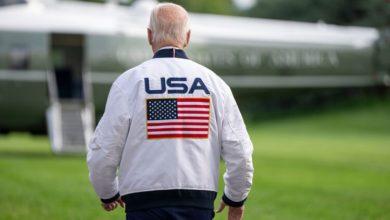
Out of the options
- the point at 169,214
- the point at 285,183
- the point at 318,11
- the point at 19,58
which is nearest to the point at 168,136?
the point at 169,214

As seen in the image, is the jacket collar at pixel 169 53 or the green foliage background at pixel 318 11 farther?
the green foliage background at pixel 318 11

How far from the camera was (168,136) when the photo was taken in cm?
455

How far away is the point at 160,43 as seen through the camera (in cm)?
468

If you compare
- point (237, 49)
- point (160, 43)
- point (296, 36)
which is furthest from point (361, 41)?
point (160, 43)

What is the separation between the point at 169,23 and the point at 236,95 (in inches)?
1109

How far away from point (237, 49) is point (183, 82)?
26.4 metres

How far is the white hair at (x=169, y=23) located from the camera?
4.62 meters

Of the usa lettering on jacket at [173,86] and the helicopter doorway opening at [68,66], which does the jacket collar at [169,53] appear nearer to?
the usa lettering on jacket at [173,86]

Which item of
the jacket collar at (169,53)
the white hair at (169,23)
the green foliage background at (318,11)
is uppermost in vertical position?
the white hair at (169,23)

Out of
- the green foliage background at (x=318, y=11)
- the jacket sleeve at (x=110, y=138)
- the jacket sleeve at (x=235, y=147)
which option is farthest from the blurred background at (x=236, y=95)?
the green foliage background at (x=318, y=11)

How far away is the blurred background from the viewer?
525 inches

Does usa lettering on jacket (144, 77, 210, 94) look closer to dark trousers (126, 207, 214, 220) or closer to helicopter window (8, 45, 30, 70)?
dark trousers (126, 207, 214, 220)

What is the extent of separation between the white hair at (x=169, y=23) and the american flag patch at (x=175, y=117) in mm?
341

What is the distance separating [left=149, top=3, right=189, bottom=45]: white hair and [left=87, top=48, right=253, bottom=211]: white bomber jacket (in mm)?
88
